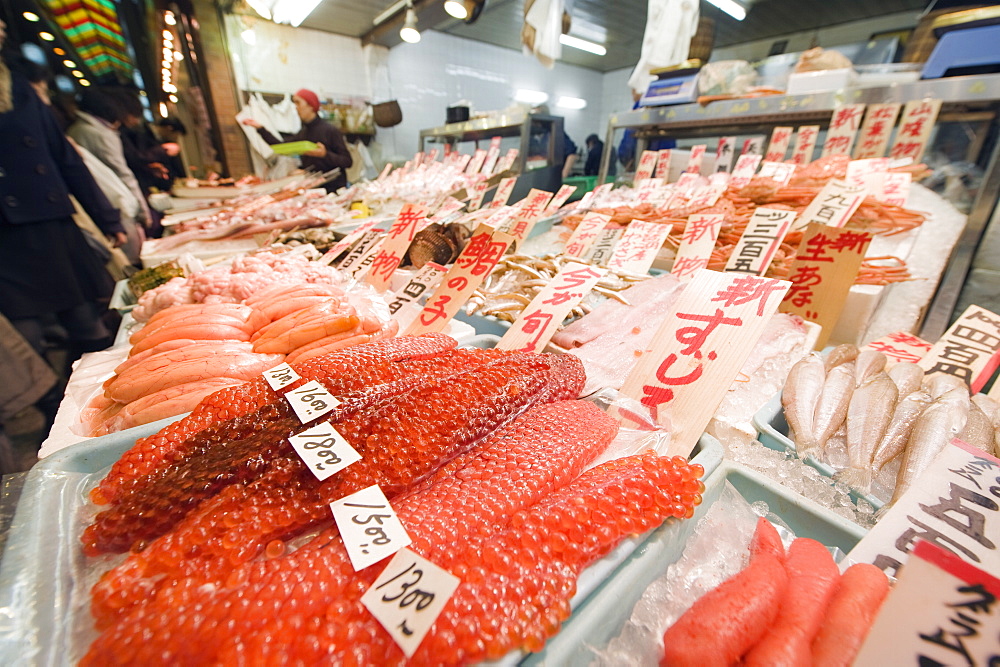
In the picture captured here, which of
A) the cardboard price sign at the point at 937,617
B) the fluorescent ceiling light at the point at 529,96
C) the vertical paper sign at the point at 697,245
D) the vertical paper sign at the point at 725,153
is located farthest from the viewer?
the fluorescent ceiling light at the point at 529,96

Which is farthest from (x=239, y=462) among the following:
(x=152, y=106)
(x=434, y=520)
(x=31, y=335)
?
(x=152, y=106)

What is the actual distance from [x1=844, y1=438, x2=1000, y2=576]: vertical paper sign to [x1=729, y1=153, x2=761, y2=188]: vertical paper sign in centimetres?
377

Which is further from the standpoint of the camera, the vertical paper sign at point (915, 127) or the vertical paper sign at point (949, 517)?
the vertical paper sign at point (915, 127)

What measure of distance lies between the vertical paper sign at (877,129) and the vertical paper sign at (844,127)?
0.07 metres

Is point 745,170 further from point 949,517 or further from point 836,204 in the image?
point 949,517

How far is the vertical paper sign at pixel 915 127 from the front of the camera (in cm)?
343

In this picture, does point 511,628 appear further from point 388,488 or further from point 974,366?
point 974,366

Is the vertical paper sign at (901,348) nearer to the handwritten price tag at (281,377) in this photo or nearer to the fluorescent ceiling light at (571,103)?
the handwritten price tag at (281,377)

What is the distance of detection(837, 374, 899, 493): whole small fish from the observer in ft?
3.70

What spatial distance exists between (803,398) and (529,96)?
15180mm

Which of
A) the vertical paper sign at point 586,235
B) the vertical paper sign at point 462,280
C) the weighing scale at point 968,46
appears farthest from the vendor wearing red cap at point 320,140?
the weighing scale at point 968,46

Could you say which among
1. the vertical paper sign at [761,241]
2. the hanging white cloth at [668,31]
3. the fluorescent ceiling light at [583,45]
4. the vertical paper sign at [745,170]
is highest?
the fluorescent ceiling light at [583,45]

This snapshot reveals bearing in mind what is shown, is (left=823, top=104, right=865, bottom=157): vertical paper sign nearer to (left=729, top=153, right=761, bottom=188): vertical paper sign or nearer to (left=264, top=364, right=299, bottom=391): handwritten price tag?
(left=729, top=153, right=761, bottom=188): vertical paper sign

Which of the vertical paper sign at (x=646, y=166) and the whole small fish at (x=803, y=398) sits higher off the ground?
the vertical paper sign at (x=646, y=166)
